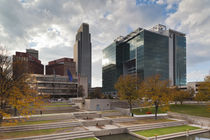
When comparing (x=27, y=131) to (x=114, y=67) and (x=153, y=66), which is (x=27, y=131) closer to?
(x=153, y=66)

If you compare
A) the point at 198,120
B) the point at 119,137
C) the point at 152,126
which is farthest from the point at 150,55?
the point at 119,137

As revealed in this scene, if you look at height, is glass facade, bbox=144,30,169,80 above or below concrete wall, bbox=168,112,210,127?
above

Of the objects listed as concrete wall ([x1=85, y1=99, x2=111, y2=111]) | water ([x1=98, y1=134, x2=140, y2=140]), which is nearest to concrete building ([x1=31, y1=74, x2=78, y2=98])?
concrete wall ([x1=85, y1=99, x2=111, y2=111])

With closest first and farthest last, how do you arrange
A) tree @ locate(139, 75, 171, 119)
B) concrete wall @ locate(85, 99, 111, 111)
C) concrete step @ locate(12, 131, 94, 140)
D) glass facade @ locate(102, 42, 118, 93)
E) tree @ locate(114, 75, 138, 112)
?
concrete step @ locate(12, 131, 94, 140), tree @ locate(139, 75, 171, 119), tree @ locate(114, 75, 138, 112), concrete wall @ locate(85, 99, 111, 111), glass facade @ locate(102, 42, 118, 93)

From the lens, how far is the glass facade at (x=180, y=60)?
103312 millimetres

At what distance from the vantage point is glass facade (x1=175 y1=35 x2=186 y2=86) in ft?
339

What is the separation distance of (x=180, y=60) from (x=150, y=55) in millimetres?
31409

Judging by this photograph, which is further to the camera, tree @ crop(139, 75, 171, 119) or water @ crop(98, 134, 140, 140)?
tree @ crop(139, 75, 171, 119)

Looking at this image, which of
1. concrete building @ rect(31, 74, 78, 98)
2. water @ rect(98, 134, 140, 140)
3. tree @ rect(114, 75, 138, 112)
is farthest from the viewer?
concrete building @ rect(31, 74, 78, 98)

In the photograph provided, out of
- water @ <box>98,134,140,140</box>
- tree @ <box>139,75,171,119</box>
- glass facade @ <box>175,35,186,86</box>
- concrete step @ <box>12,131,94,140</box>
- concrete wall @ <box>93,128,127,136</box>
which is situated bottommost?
water @ <box>98,134,140,140</box>

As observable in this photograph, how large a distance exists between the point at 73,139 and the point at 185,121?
2348cm

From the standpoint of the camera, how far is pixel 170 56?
9962 centimetres

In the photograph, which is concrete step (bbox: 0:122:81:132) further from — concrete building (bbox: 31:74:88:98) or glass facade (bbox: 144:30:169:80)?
concrete building (bbox: 31:74:88:98)

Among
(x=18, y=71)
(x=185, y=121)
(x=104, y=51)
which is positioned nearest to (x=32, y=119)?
(x=18, y=71)
